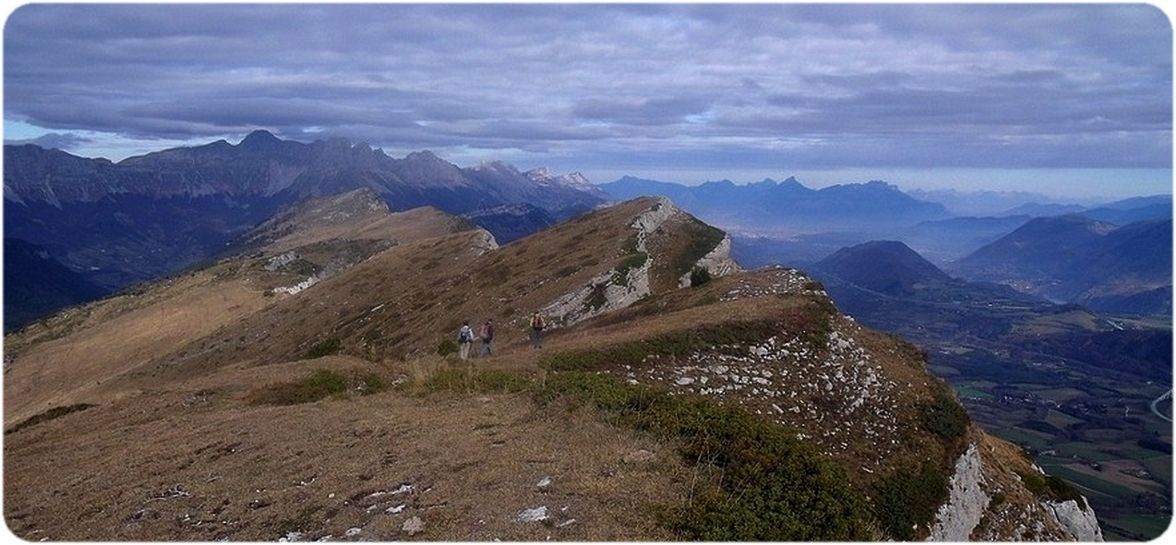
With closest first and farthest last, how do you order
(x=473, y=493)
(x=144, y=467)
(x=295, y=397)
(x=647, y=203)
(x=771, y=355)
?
(x=473, y=493), (x=144, y=467), (x=295, y=397), (x=771, y=355), (x=647, y=203)

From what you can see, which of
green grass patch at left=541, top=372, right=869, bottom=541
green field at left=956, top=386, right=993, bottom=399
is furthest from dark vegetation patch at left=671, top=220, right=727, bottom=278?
green field at left=956, top=386, right=993, bottom=399

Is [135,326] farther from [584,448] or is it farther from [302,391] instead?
[584,448]

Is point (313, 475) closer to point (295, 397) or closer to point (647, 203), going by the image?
point (295, 397)

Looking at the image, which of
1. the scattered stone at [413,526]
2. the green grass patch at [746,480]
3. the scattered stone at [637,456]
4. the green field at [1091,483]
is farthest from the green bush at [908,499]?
the green field at [1091,483]

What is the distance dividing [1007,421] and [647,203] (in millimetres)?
110049

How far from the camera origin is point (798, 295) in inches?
1190

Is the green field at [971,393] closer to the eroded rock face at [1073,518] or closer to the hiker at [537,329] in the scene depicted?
the eroded rock face at [1073,518]

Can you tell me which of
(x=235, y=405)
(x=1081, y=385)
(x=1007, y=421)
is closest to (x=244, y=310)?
(x=235, y=405)

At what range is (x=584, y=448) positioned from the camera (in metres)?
13.2

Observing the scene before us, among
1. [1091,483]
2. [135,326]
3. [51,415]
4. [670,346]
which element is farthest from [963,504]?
[135,326]

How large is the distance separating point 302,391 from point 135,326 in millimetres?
106778

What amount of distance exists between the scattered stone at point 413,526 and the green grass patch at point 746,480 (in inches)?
146

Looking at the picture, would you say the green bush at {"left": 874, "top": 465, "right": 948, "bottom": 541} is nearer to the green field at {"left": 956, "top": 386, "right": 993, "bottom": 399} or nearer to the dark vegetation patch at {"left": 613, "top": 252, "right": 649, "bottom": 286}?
the dark vegetation patch at {"left": 613, "top": 252, "right": 649, "bottom": 286}

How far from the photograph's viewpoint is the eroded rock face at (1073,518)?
73.3ft
